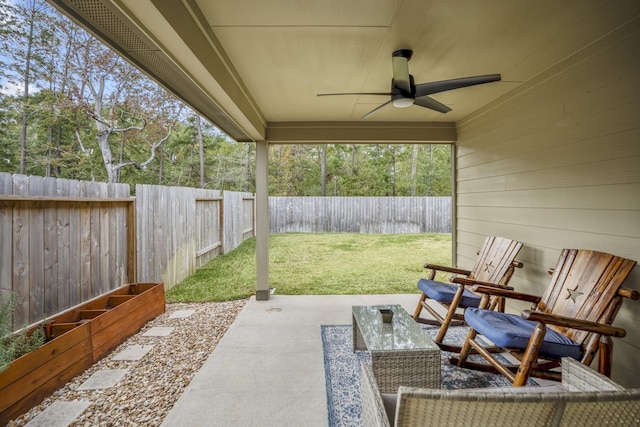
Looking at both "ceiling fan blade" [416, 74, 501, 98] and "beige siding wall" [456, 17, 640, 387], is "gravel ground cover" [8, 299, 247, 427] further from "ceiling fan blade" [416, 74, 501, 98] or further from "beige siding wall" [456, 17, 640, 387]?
"beige siding wall" [456, 17, 640, 387]

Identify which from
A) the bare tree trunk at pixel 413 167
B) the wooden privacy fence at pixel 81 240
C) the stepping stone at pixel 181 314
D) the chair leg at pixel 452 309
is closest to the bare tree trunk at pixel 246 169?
the bare tree trunk at pixel 413 167

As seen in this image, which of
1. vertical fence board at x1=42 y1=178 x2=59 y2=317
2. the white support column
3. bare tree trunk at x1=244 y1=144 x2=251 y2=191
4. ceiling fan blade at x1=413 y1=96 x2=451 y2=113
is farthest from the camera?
bare tree trunk at x1=244 y1=144 x2=251 y2=191

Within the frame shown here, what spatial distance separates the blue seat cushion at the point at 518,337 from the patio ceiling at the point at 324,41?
1.77 metres

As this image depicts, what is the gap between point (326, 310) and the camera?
3.57 meters

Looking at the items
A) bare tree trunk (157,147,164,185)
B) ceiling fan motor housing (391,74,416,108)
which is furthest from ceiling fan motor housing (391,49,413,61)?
bare tree trunk (157,147,164,185)

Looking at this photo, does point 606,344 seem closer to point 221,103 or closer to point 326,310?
point 326,310

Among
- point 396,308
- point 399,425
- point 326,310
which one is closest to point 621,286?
point 396,308

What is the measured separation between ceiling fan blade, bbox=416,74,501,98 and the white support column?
2264 mm

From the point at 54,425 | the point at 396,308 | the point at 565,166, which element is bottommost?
the point at 54,425

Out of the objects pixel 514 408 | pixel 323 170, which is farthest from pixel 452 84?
pixel 323 170

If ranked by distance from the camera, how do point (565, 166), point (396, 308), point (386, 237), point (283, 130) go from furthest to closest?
1. point (386, 237)
2. point (283, 130)
3. point (396, 308)
4. point (565, 166)

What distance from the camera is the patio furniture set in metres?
0.80

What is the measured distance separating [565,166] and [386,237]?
6.57 metres

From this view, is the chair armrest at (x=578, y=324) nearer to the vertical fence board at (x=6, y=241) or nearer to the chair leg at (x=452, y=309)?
the chair leg at (x=452, y=309)
